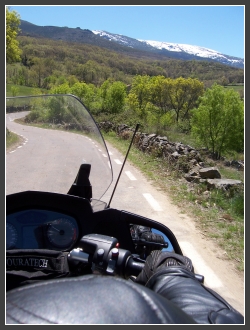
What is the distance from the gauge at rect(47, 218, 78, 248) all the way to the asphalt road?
169 millimetres

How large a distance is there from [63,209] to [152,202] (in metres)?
4.68

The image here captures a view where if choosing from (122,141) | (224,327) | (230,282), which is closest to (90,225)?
(224,327)

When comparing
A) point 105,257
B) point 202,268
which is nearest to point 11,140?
point 105,257

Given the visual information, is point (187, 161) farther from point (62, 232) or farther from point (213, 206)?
point (62, 232)

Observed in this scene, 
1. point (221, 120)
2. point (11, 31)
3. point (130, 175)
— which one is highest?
point (11, 31)

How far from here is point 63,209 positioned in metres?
1.58

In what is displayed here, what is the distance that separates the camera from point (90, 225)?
1590 millimetres

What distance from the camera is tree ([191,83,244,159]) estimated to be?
6089mm

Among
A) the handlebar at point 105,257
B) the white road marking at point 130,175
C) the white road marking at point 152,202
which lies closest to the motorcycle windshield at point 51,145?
the handlebar at point 105,257

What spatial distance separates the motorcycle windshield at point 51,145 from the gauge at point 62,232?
0.53 feet

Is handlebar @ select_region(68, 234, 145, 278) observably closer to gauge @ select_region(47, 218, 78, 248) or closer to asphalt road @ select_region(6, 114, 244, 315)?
gauge @ select_region(47, 218, 78, 248)

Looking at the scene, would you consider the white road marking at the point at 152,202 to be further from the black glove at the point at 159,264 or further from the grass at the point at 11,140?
the black glove at the point at 159,264

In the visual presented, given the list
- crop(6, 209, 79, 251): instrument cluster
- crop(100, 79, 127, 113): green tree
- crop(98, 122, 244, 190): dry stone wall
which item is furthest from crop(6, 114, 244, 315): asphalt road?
crop(100, 79, 127, 113): green tree

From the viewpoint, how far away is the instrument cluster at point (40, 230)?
151 cm
